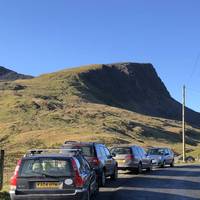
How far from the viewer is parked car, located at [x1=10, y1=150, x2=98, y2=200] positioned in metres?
13.8

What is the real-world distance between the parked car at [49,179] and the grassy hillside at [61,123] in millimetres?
Result: 54836

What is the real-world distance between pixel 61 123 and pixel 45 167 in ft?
282

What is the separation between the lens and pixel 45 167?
14.1 meters

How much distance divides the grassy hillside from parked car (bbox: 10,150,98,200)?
180 feet

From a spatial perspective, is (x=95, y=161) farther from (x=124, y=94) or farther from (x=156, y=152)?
(x=124, y=94)

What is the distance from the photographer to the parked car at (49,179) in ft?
45.3

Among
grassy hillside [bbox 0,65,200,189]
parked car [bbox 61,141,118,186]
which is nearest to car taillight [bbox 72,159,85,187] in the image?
parked car [bbox 61,141,118,186]

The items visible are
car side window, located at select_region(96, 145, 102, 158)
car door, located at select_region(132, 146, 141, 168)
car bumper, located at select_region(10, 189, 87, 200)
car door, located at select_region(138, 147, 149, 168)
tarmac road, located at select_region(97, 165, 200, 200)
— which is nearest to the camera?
car bumper, located at select_region(10, 189, 87, 200)

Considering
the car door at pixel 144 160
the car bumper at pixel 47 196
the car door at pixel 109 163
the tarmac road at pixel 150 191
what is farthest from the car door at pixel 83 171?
the car door at pixel 144 160

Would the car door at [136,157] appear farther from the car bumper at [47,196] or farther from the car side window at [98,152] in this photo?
the car bumper at [47,196]

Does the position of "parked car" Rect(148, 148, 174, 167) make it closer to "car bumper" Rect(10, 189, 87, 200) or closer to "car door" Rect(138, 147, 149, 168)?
"car door" Rect(138, 147, 149, 168)

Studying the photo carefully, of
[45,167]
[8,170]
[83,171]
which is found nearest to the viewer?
[45,167]

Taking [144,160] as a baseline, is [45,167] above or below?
above

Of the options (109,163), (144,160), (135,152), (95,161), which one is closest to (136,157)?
(135,152)
